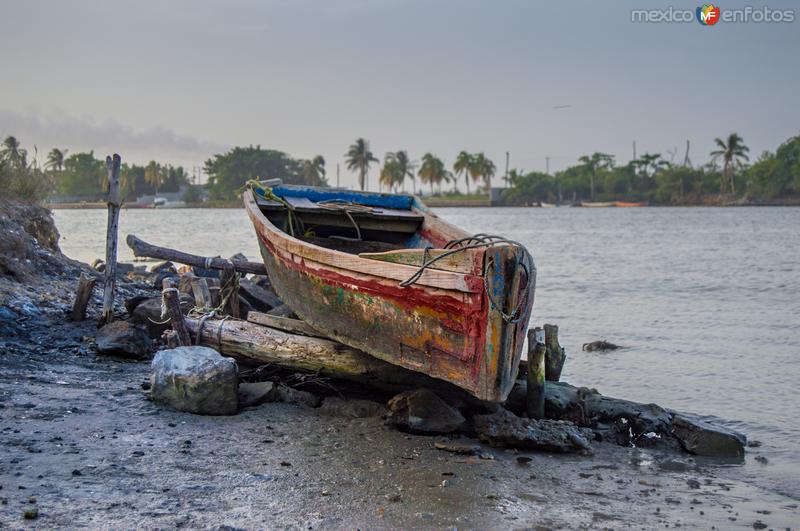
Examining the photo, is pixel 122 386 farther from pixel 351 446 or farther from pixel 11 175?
pixel 11 175

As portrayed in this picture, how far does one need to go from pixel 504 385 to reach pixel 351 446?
4.15 ft

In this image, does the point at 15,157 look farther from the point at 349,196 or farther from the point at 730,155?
the point at 730,155

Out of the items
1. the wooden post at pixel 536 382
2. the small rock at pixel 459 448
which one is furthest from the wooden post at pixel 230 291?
the small rock at pixel 459 448

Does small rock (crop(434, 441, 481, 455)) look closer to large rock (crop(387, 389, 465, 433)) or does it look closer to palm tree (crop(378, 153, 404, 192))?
large rock (crop(387, 389, 465, 433))

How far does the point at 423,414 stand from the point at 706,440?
2427 mm

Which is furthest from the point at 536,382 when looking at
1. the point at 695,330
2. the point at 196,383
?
the point at 695,330

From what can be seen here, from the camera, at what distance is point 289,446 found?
5.88 meters

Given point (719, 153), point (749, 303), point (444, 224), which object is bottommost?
point (749, 303)

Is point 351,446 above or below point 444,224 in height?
below

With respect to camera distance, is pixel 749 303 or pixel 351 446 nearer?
pixel 351 446

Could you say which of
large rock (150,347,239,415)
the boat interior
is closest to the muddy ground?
large rock (150,347,239,415)

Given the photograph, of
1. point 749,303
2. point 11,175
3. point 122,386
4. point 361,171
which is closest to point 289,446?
point 122,386

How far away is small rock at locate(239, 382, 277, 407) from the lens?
688 cm

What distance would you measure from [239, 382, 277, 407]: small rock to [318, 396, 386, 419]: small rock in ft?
1.60
